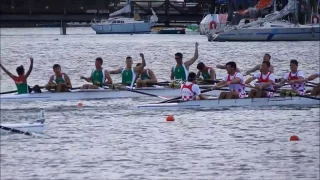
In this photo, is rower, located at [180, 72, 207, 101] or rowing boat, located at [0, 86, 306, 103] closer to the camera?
rower, located at [180, 72, 207, 101]

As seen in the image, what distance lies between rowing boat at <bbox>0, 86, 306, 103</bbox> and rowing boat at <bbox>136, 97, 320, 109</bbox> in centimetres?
252

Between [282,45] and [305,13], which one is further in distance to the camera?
[305,13]

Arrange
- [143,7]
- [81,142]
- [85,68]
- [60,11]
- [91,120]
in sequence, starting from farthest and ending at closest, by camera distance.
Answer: [143,7] < [60,11] < [85,68] < [91,120] < [81,142]

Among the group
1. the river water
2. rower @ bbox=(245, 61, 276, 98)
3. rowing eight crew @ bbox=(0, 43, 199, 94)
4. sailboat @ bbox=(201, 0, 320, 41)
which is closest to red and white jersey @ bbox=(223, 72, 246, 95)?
rower @ bbox=(245, 61, 276, 98)

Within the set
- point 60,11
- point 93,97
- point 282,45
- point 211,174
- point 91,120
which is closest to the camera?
point 211,174

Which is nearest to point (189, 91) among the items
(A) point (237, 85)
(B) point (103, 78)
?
(A) point (237, 85)

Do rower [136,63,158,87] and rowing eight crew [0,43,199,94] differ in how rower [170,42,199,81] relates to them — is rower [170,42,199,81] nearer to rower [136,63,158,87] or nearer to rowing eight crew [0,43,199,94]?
rowing eight crew [0,43,199,94]

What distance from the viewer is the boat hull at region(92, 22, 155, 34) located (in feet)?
318

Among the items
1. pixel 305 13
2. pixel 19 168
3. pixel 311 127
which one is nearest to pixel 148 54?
pixel 305 13

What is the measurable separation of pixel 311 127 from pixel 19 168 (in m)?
7.64

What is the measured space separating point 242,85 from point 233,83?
1.14 ft

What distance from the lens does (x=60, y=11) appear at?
93.6 metres

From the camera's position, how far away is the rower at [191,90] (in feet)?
78.1

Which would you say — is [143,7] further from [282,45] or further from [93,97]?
[93,97]
